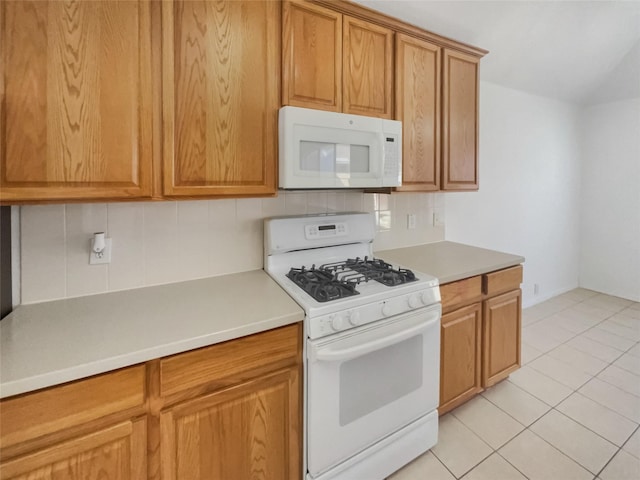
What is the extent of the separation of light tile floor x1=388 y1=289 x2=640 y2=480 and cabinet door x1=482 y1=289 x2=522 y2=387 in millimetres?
195

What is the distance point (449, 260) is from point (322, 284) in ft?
3.28

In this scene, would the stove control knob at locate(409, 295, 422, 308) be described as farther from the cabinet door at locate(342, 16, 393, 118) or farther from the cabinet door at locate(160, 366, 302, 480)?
the cabinet door at locate(342, 16, 393, 118)

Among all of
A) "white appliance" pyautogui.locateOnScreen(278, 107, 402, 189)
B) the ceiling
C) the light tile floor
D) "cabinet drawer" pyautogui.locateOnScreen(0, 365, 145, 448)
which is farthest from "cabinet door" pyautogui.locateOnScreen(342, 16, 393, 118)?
the light tile floor

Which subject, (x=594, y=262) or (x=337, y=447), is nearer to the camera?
(x=337, y=447)

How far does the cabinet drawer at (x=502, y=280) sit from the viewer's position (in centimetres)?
184

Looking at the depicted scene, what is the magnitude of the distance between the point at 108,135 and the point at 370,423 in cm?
155

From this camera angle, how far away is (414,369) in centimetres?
147

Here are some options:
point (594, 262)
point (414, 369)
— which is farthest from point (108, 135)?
point (594, 262)

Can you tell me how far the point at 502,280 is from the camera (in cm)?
191

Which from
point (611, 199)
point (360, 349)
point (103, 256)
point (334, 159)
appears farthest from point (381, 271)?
point (611, 199)

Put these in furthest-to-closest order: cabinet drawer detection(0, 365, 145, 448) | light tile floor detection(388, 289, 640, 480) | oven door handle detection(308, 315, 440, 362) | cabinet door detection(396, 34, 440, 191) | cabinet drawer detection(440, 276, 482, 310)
Result: cabinet door detection(396, 34, 440, 191)
cabinet drawer detection(440, 276, 482, 310)
light tile floor detection(388, 289, 640, 480)
oven door handle detection(308, 315, 440, 362)
cabinet drawer detection(0, 365, 145, 448)

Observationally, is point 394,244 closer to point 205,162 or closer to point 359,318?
point 359,318

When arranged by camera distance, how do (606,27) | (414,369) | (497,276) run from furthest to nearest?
(606,27), (497,276), (414,369)

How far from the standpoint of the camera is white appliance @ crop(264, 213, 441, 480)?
1.21 meters
